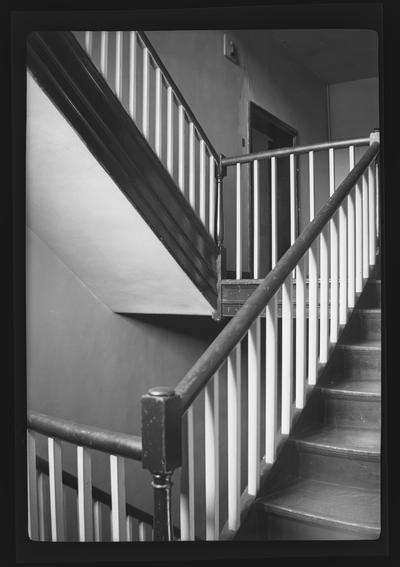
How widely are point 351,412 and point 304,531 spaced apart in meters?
0.62

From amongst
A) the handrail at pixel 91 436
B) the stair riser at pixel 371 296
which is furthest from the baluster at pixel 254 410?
the stair riser at pixel 371 296

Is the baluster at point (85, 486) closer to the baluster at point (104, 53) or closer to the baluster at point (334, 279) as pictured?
the baluster at point (334, 279)

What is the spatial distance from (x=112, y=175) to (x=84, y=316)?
4.15 feet

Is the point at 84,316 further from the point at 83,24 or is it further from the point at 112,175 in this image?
the point at 83,24

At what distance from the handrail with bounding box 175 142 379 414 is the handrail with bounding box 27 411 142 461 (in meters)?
0.17

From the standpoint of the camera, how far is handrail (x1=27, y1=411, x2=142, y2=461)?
56.9 inches

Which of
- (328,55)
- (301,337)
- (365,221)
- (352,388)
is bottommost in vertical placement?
(352,388)

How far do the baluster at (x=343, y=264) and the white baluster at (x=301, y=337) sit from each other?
1.13 ft

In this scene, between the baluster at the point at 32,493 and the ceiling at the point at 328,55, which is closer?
the baluster at the point at 32,493

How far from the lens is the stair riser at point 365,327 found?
2.70 meters

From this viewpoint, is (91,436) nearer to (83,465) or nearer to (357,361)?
(83,465)

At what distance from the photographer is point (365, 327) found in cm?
273

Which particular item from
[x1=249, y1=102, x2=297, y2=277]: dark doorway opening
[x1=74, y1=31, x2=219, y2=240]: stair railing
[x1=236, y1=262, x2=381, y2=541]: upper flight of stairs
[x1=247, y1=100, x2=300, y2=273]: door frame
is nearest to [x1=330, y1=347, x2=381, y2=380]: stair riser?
[x1=236, y1=262, x2=381, y2=541]: upper flight of stairs

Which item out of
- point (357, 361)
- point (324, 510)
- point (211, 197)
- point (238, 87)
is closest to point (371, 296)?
point (357, 361)
